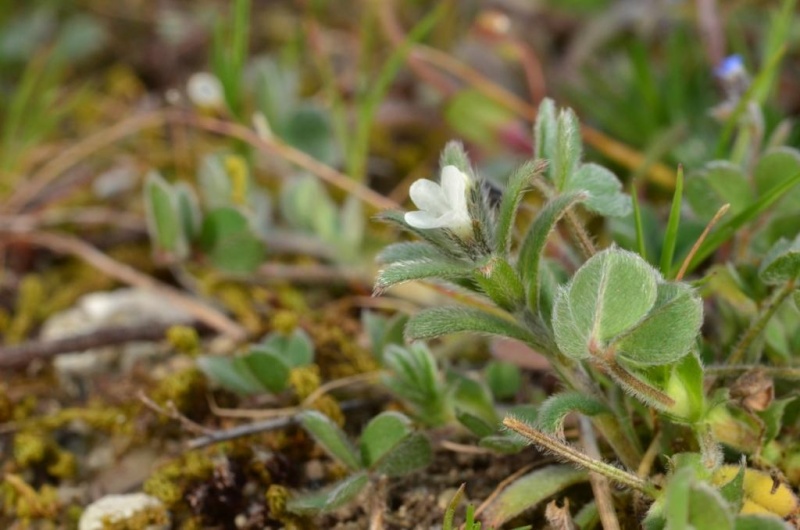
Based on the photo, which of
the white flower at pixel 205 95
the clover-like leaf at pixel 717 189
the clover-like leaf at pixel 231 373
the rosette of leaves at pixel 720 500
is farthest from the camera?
the white flower at pixel 205 95

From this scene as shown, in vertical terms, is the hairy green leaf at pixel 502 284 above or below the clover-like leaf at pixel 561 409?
above

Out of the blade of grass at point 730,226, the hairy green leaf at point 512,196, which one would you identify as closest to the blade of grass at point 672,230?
the blade of grass at point 730,226

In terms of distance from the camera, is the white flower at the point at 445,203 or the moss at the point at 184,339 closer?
the white flower at the point at 445,203

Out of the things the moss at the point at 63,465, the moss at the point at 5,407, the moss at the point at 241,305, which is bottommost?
the moss at the point at 63,465

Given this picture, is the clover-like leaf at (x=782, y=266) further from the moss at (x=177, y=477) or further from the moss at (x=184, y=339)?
the moss at (x=184, y=339)

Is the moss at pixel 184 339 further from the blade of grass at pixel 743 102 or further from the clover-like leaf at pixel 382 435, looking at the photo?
the blade of grass at pixel 743 102

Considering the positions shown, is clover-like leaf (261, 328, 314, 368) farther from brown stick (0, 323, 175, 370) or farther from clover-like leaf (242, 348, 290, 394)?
brown stick (0, 323, 175, 370)

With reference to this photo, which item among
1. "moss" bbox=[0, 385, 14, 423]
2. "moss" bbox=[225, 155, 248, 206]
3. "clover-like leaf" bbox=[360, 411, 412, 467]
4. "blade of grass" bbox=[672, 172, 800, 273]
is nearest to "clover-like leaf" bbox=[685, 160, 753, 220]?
"blade of grass" bbox=[672, 172, 800, 273]

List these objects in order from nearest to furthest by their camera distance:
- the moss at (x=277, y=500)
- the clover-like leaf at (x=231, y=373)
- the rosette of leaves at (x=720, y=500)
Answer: the rosette of leaves at (x=720, y=500)
the moss at (x=277, y=500)
the clover-like leaf at (x=231, y=373)
